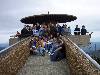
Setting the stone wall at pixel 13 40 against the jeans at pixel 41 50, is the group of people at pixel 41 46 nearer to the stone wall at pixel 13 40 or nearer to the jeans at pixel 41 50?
the jeans at pixel 41 50

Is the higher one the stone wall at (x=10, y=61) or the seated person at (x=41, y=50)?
the stone wall at (x=10, y=61)

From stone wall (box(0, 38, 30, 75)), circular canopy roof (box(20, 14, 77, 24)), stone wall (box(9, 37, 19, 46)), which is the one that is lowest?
stone wall (box(9, 37, 19, 46))

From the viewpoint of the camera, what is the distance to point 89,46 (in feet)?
156

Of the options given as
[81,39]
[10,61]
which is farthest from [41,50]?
[81,39]

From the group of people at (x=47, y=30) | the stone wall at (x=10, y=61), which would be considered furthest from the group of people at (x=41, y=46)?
the stone wall at (x=10, y=61)

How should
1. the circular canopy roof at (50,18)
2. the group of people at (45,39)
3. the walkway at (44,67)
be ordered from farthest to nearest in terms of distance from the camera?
the circular canopy roof at (50,18), the group of people at (45,39), the walkway at (44,67)

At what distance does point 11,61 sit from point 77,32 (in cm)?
2394

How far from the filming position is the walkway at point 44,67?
754 inches

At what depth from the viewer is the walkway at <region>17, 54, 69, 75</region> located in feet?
62.8

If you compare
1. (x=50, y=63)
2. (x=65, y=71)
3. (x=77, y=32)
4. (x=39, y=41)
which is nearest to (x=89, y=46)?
(x=77, y=32)

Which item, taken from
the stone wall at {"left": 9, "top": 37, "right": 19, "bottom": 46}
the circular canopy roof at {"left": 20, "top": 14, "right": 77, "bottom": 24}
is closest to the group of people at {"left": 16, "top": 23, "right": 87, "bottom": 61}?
the circular canopy roof at {"left": 20, "top": 14, "right": 77, "bottom": 24}

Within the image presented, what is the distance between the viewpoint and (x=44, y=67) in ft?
68.5

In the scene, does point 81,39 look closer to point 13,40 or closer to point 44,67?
point 13,40

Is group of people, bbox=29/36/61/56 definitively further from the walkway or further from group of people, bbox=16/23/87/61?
the walkway
